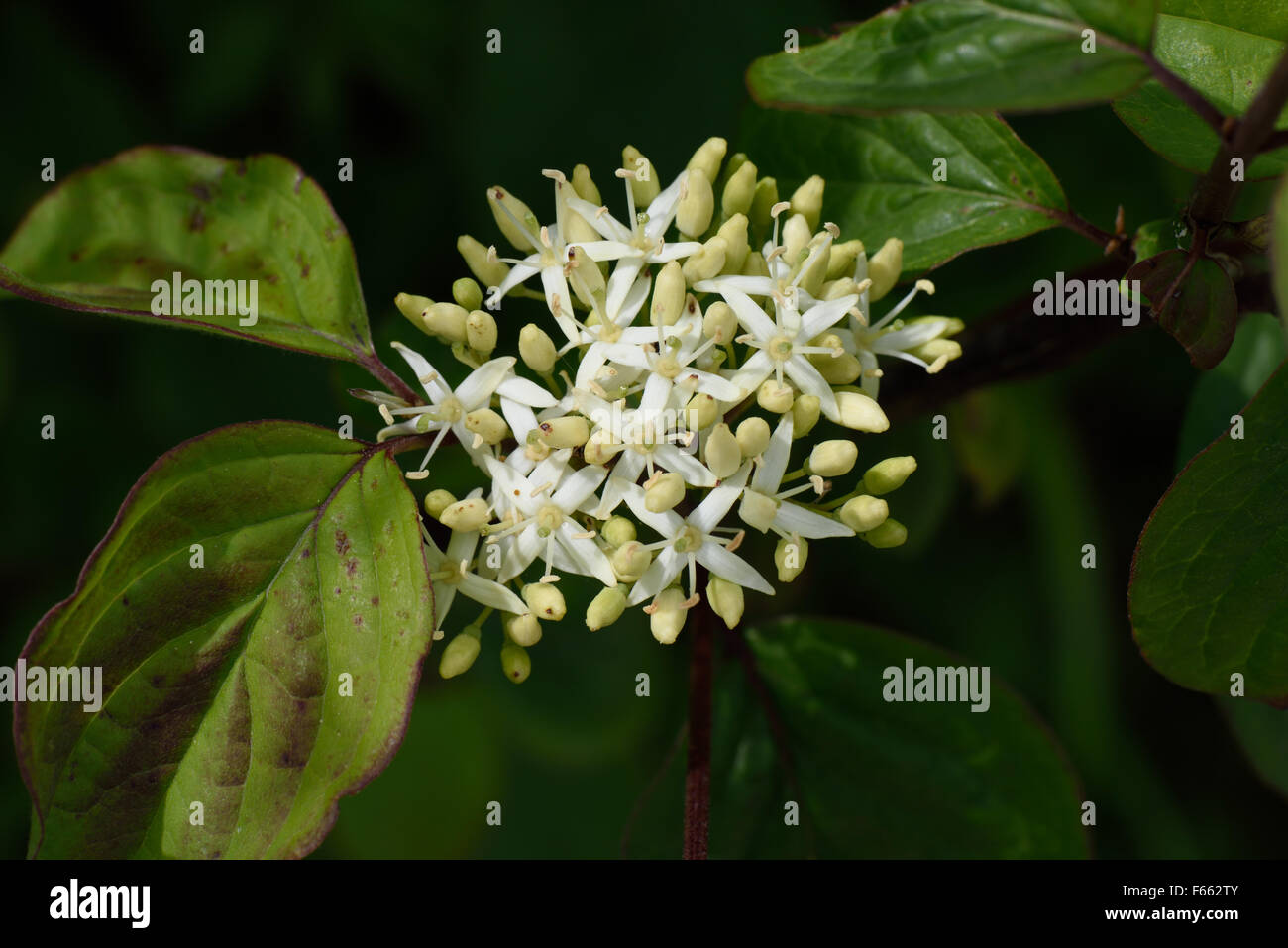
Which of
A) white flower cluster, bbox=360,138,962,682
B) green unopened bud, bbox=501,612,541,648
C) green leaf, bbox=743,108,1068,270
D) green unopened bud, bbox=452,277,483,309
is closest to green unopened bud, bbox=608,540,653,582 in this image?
white flower cluster, bbox=360,138,962,682

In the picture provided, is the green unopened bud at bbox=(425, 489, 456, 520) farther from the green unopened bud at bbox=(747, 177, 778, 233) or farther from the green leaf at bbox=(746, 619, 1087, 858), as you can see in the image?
the green leaf at bbox=(746, 619, 1087, 858)

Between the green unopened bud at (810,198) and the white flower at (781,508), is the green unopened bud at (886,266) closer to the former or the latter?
the green unopened bud at (810,198)

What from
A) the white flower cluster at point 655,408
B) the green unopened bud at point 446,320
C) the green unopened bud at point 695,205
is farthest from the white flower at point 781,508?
the green unopened bud at point 446,320

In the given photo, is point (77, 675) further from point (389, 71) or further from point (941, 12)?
point (389, 71)

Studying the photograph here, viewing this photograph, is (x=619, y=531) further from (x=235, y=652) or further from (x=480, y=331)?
(x=235, y=652)

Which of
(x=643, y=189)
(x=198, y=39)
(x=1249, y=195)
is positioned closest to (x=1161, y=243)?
(x=643, y=189)

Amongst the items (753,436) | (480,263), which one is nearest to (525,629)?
(753,436)
